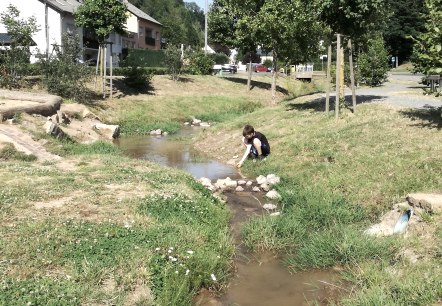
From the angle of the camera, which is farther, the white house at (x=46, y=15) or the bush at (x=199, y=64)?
the bush at (x=199, y=64)

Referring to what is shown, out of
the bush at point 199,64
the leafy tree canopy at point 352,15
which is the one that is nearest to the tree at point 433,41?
the leafy tree canopy at point 352,15

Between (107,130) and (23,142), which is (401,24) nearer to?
(107,130)

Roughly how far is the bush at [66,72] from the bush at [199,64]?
621 inches

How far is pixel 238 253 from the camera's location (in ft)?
22.4

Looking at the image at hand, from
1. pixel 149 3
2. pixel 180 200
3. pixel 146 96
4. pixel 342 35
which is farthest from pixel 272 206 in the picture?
pixel 149 3

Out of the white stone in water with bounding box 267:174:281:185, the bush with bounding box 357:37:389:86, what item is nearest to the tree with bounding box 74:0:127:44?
the bush with bounding box 357:37:389:86

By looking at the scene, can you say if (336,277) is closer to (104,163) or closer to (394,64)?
(104,163)

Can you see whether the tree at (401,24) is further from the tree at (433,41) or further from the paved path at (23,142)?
the paved path at (23,142)

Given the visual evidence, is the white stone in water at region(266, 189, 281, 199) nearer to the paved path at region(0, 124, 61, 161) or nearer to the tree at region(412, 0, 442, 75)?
the tree at region(412, 0, 442, 75)

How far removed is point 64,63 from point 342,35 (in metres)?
12.7

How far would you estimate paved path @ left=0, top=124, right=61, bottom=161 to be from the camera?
1168cm

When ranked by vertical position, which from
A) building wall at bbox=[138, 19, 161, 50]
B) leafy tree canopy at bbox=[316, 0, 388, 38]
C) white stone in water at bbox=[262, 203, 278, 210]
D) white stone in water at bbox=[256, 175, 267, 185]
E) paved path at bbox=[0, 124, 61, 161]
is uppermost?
building wall at bbox=[138, 19, 161, 50]

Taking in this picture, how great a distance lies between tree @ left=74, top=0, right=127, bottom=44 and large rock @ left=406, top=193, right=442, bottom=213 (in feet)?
66.1

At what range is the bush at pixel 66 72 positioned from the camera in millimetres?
21109
